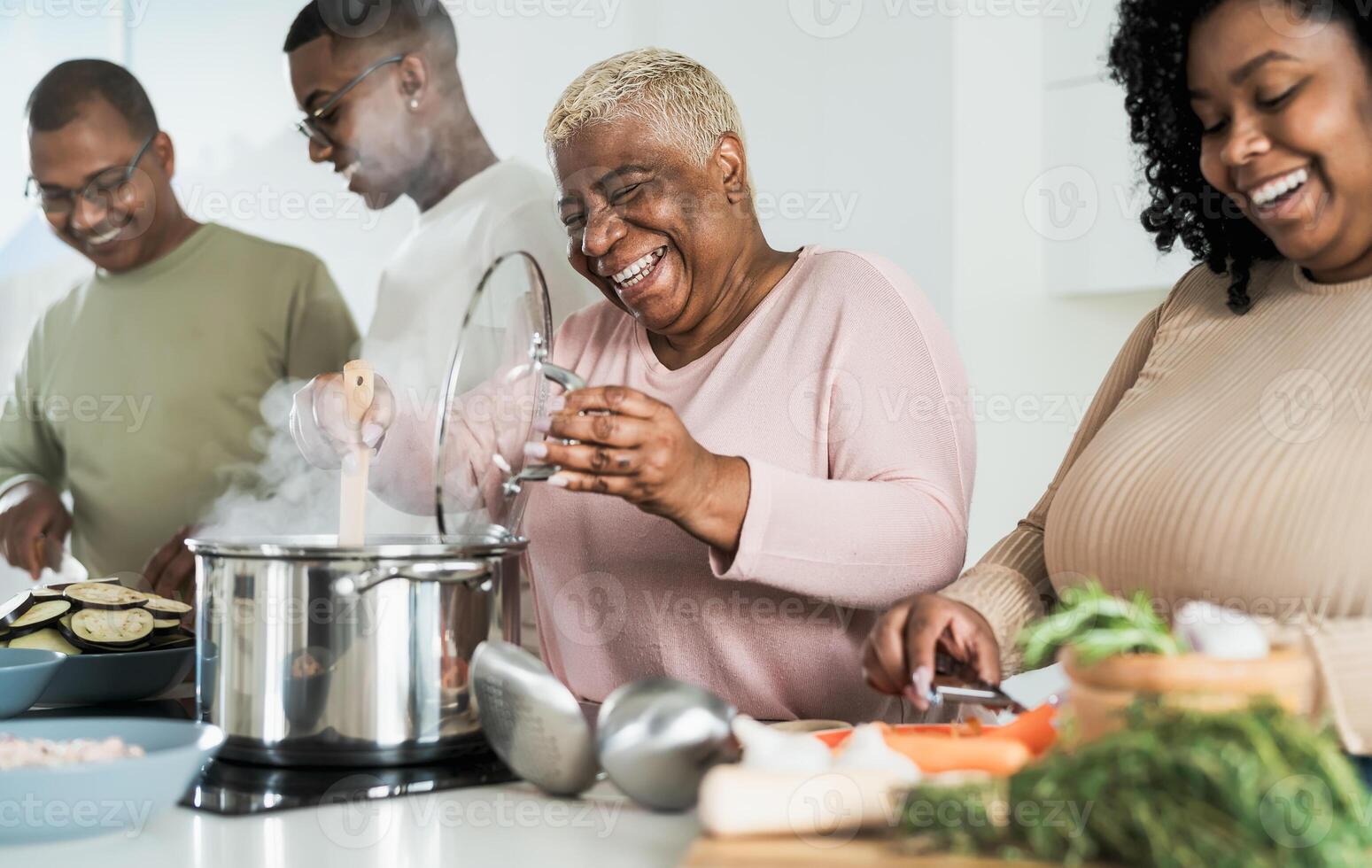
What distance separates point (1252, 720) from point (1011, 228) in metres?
2.60

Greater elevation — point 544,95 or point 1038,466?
point 544,95

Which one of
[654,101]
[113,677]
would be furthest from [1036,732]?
[113,677]

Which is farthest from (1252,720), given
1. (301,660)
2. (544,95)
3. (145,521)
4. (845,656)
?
(544,95)

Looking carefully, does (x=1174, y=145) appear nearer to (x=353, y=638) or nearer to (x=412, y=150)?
(x=353, y=638)

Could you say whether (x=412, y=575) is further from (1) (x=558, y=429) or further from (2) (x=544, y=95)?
(2) (x=544, y=95)

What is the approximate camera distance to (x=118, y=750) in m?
0.86

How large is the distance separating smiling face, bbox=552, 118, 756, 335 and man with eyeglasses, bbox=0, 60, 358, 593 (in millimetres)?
1387

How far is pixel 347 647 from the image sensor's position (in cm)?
92
